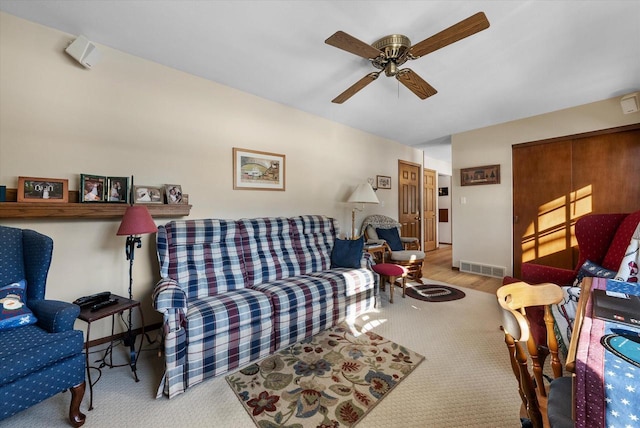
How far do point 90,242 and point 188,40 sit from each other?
1842 millimetres

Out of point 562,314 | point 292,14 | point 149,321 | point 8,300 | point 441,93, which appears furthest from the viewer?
point 441,93

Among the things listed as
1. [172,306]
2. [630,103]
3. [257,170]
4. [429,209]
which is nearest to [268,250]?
[257,170]

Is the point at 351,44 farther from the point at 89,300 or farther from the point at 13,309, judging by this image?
the point at 13,309

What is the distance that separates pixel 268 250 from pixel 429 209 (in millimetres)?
5053

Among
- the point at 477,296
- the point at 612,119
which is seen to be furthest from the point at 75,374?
the point at 612,119

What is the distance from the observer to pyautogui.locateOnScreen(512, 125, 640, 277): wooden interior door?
3.22m

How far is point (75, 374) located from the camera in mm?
1420

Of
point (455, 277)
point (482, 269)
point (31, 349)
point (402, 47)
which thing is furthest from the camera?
point (482, 269)

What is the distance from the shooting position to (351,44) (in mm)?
1683

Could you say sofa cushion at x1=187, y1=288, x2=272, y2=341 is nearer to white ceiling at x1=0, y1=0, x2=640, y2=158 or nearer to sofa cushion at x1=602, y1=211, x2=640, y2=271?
white ceiling at x1=0, y1=0, x2=640, y2=158

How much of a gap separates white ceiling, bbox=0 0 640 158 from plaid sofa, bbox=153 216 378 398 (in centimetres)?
151

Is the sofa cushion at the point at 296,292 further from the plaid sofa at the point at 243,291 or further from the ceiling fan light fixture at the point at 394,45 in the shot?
the ceiling fan light fixture at the point at 394,45

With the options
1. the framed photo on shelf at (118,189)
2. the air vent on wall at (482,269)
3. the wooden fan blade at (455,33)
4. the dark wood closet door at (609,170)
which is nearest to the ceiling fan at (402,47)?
the wooden fan blade at (455,33)

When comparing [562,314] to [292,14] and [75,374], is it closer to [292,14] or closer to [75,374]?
[292,14]
